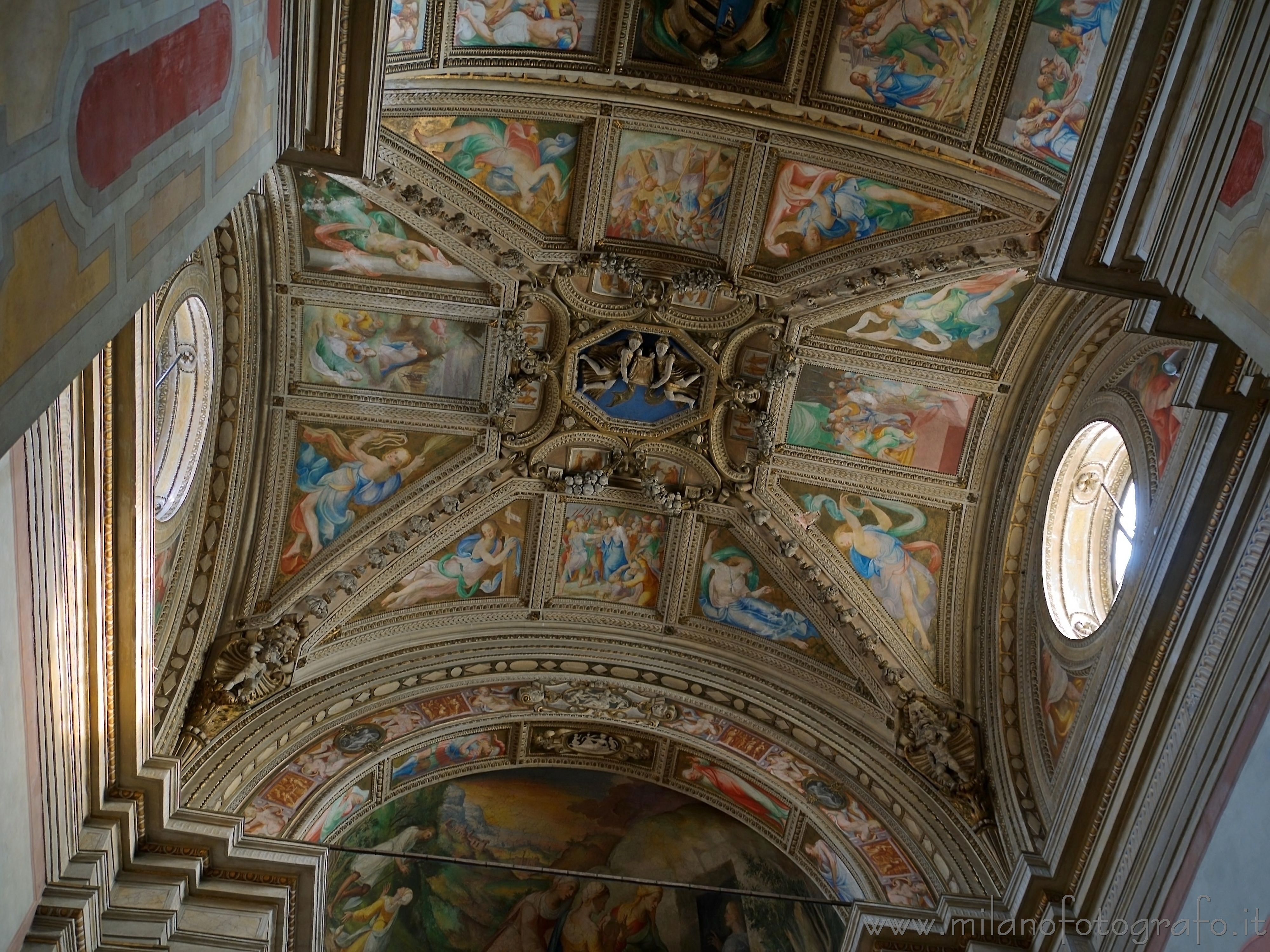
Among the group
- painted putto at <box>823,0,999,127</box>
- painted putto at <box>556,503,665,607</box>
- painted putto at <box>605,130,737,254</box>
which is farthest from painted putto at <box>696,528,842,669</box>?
painted putto at <box>823,0,999,127</box>

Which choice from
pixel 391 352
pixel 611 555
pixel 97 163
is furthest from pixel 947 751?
pixel 97 163

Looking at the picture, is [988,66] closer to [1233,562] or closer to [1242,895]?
[1233,562]

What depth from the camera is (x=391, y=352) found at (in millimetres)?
13781

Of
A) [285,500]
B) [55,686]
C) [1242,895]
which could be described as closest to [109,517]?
[55,686]

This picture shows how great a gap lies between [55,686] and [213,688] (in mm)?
3470

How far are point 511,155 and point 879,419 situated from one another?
5.63 metres

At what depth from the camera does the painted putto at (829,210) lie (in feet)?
40.7

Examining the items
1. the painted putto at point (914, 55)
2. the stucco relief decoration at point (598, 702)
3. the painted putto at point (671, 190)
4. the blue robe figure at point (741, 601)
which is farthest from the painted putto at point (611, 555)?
the painted putto at point (914, 55)

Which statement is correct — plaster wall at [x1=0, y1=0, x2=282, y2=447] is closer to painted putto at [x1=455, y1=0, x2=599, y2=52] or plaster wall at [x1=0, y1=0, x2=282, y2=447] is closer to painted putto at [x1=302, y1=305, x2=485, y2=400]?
painted putto at [x1=455, y1=0, x2=599, y2=52]

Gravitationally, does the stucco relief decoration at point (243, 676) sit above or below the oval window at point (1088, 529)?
below

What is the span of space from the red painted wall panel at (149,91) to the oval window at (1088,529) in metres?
9.46

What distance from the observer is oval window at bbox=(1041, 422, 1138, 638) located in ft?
39.2

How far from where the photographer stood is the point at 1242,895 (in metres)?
7.66

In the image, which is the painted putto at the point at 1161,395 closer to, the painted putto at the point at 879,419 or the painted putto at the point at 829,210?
the painted putto at the point at 829,210
